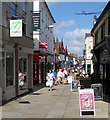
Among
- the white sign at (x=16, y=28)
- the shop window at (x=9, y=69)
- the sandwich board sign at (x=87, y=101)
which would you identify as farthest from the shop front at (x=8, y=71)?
the sandwich board sign at (x=87, y=101)

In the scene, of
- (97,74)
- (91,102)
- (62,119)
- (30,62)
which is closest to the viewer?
(62,119)

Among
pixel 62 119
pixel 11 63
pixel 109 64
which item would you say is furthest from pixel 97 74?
pixel 62 119

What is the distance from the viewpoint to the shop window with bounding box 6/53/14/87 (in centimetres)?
1218

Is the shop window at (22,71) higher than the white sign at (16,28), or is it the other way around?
the white sign at (16,28)

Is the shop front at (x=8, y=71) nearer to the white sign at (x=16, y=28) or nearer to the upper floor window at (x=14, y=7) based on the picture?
the white sign at (x=16, y=28)

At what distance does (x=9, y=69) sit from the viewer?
41.3 ft

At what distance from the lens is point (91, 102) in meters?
8.42

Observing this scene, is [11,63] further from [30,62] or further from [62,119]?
[62,119]

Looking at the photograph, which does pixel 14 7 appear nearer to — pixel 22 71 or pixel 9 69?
pixel 9 69

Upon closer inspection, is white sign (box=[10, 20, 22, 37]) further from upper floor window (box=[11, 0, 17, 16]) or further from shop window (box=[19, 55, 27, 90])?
shop window (box=[19, 55, 27, 90])

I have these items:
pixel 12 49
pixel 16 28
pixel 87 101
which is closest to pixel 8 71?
pixel 12 49

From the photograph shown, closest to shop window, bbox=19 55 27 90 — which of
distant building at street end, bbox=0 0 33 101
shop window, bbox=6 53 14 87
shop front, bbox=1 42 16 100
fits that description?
distant building at street end, bbox=0 0 33 101

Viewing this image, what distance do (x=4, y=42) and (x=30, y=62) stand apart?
252 inches

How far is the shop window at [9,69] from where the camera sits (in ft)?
40.0
